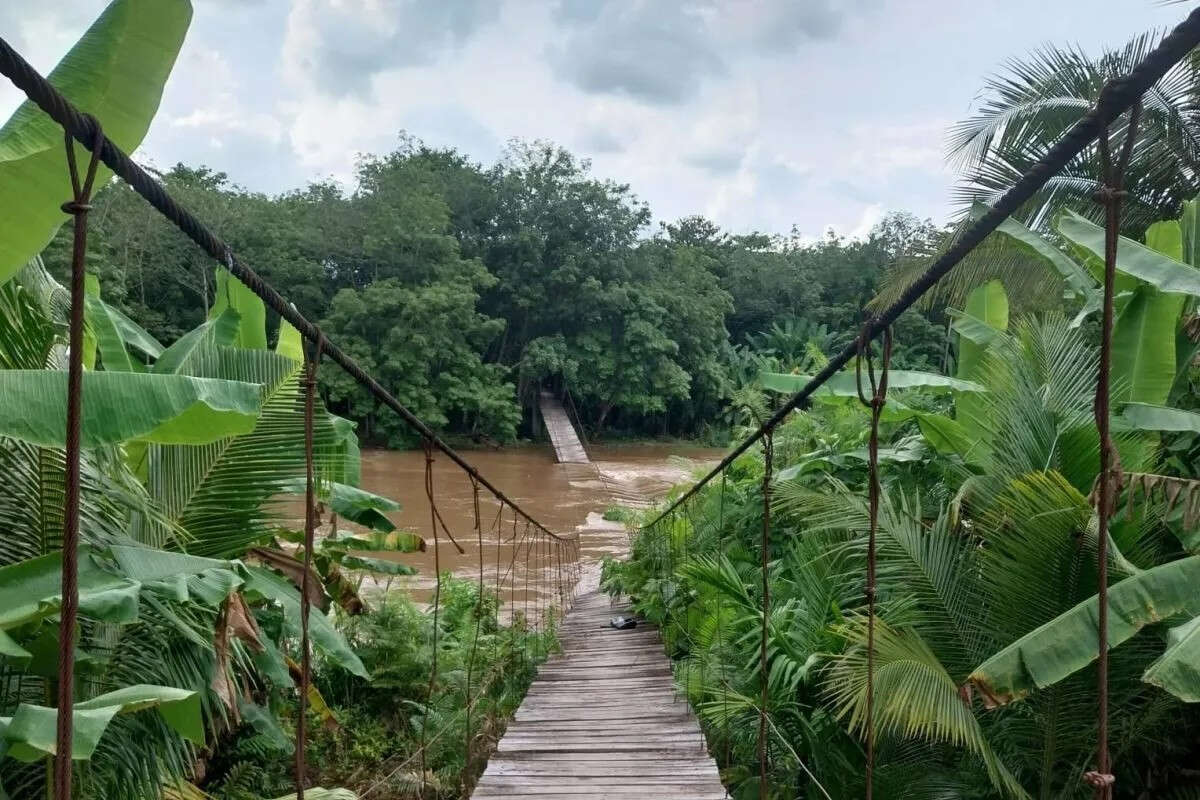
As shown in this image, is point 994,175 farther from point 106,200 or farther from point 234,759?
point 106,200

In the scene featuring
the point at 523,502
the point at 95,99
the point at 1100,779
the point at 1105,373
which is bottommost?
the point at 523,502

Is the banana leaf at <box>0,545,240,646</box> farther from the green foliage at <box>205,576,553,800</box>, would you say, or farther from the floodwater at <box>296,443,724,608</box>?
the floodwater at <box>296,443,724,608</box>

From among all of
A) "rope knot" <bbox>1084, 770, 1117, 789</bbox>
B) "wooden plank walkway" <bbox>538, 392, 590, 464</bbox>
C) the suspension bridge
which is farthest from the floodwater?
"rope knot" <bbox>1084, 770, 1117, 789</bbox>

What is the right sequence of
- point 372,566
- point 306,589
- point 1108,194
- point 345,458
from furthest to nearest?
point 372,566 < point 345,458 < point 306,589 < point 1108,194

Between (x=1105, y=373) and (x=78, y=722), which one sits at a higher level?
(x=1105, y=373)

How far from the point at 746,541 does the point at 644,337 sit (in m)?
14.3

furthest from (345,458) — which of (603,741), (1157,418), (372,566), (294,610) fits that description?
(1157,418)

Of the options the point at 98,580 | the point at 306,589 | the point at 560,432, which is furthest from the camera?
the point at 560,432

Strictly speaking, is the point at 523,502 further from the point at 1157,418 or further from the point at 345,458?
the point at 1157,418

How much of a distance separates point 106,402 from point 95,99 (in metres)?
0.45

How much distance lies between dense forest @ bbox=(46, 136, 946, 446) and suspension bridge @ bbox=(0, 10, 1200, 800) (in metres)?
11.5

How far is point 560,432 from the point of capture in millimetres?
17750

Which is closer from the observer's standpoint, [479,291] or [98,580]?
[98,580]

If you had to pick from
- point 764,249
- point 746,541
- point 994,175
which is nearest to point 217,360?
point 746,541
